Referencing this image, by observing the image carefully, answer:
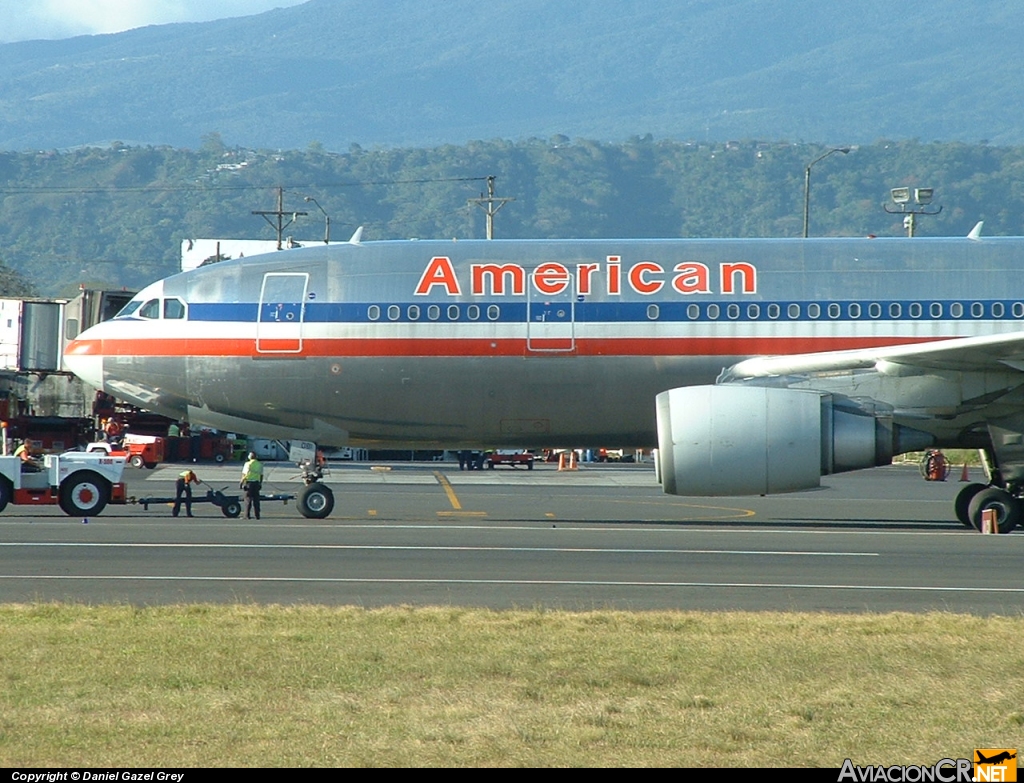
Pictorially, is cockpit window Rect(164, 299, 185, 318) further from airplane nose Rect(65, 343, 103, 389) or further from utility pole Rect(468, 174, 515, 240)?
utility pole Rect(468, 174, 515, 240)

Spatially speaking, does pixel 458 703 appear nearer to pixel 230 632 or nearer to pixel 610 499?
pixel 230 632

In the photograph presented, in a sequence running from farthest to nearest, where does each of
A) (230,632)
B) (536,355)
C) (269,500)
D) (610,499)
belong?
(610,499), (269,500), (536,355), (230,632)

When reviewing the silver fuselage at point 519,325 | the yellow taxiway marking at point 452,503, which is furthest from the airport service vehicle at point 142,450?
the silver fuselage at point 519,325

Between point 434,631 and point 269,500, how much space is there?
1485 cm

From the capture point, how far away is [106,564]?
16.5m

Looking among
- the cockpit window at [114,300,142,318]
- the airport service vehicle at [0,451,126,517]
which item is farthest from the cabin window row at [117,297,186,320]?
the airport service vehicle at [0,451,126,517]

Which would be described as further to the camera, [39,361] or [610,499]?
[39,361]

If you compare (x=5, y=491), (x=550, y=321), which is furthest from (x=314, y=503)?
(x=5, y=491)

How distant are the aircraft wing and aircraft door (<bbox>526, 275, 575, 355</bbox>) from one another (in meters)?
2.59

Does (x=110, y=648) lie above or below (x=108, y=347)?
below

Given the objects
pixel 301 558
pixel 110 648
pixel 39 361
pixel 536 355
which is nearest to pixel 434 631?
pixel 110 648

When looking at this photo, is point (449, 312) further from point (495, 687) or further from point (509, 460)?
point (509, 460)

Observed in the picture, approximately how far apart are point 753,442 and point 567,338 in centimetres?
368

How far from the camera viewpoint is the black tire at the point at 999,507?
2153cm
